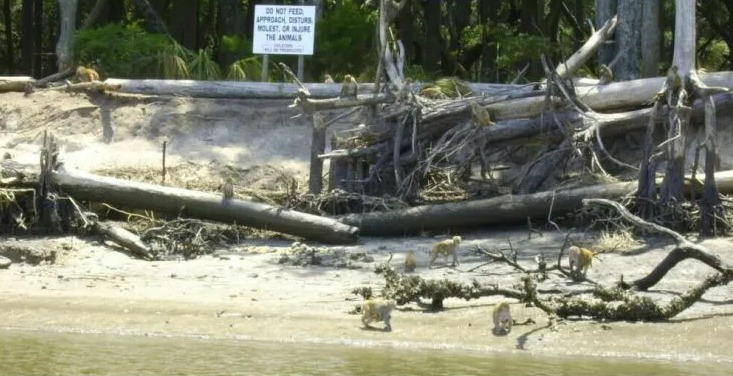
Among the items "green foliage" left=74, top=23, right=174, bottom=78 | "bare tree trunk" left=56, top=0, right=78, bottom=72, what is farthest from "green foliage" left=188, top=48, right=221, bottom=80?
"bare tree trunk" left=56, top=0, right=78, bottom=72

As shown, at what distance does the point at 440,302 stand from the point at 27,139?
972 cm

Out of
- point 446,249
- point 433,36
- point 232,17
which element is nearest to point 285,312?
point 446,249

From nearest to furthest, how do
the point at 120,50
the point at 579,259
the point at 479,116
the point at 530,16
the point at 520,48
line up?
the point at 579,259 → the point at 479,116 → the point at 120,50 → the point at 520,48 → the point at 530,16

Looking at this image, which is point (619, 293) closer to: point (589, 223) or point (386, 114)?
point (589, 223)

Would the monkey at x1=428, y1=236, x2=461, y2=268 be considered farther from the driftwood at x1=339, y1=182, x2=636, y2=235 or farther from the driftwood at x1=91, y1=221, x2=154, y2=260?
the driftwood at x1=91, y1=221, x2=154, y2=260

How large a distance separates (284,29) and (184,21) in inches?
412

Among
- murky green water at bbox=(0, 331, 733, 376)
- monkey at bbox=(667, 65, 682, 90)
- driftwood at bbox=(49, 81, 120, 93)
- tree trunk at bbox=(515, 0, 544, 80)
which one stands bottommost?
murky green water at bbox=(0, 331, 733, 376)

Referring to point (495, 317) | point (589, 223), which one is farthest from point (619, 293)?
point (589, 223)

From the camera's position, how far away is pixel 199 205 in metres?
16.0

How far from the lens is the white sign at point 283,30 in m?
20.8

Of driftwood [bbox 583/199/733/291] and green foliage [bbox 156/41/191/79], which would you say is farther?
green foliage [bbox 156/41/191/79]

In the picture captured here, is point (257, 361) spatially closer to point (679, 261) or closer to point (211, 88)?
point (679, 261)

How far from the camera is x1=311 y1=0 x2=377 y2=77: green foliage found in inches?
965

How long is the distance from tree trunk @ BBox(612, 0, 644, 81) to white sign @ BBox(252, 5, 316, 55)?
16.2 feet
